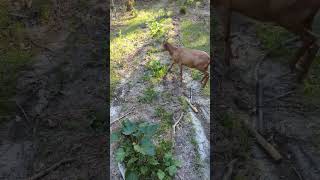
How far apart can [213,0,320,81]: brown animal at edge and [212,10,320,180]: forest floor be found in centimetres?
26

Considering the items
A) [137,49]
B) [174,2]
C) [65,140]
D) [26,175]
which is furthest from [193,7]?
[26,175]

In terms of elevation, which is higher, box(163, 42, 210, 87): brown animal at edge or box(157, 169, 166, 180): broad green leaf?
box(163, 42, 210, 87): brown animal at edge

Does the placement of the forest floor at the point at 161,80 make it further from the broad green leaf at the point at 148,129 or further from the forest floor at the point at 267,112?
the broad green leaf at the point at 148,129

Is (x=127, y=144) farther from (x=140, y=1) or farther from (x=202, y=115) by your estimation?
(x=140, y=1)

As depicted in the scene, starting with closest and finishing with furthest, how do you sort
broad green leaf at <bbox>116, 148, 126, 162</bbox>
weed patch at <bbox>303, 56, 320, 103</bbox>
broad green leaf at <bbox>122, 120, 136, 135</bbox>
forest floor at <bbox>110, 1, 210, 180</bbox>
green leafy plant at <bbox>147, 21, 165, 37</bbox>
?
broad green leaf at <bbox>116, 148, 126, 162</bbox>, broad green leaf at <bbox>122, 120, 136, 135</bbox>, forest floor at <bbox>110, 1, 210, 180</bbox>, weed patch at <bbox>303, 56, 320, 103</bbox>, green leafy plant at <bbox>147, 21, 165, 37</bbox>

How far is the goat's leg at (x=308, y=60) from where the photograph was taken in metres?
5.00

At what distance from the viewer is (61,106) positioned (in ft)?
16.2

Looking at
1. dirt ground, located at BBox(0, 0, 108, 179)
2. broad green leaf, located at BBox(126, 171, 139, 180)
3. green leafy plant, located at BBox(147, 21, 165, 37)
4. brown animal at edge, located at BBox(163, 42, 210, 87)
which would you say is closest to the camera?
broad green leaf, located at BBox(126, 171, 139, 180)

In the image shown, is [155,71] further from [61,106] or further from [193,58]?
[61,106]

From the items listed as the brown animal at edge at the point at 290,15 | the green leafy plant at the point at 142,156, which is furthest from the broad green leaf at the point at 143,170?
the brown animal at edge at the point at 290,15

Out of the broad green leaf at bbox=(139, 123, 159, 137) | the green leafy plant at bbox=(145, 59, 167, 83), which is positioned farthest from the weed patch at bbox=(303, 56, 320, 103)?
the broad green leaf at bbox=(139, 123, 159, 137)

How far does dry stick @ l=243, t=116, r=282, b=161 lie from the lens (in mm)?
4160

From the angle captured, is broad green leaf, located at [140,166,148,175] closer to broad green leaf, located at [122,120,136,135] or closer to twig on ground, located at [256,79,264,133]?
broad green leaf, located at [122,120,136,135]

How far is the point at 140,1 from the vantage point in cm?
732
